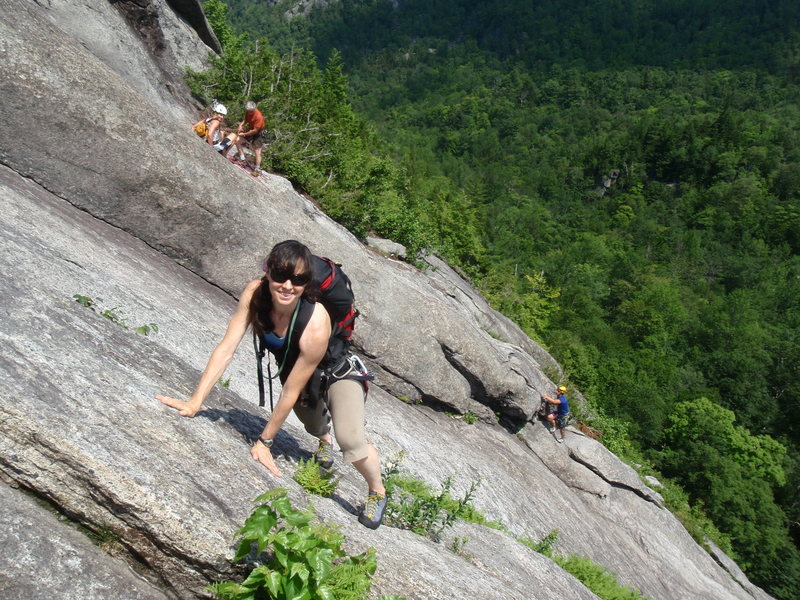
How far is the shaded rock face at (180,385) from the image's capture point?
3.29m

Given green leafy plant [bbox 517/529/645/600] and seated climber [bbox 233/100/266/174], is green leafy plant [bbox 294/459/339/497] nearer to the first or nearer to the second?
green leafy plant [bbox 517/529/645/600]

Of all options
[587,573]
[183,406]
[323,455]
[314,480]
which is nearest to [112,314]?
[183,406]

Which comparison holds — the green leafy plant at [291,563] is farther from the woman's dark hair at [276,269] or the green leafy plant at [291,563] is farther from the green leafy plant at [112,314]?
the green leafy plant at [112,314]

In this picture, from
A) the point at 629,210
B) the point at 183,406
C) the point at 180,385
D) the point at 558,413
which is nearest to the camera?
the point at 183,406

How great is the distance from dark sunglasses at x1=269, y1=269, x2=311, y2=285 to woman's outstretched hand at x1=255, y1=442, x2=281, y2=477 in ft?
4.24

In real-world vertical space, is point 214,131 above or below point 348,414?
above

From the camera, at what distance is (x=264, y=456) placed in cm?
420

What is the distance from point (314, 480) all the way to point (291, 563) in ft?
4.27

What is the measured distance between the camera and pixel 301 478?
4391 mm

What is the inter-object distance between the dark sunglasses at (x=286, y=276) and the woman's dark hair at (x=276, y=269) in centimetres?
1

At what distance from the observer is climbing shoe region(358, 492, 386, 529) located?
4.36 m

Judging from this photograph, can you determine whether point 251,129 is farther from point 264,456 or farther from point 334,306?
point 264,456

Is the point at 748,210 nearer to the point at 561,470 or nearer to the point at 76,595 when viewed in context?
the point at 561,470

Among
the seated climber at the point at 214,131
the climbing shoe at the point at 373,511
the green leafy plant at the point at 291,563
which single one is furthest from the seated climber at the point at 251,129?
the green leafy plant at the point at 291,563
